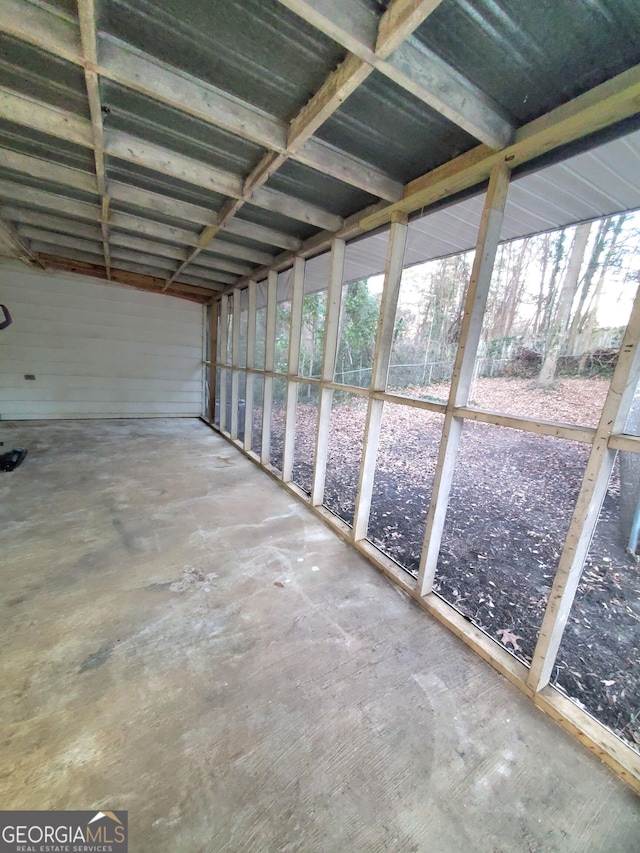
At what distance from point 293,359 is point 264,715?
306cm

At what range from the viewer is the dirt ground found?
5.43 feet

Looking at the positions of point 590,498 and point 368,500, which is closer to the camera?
point 590,498

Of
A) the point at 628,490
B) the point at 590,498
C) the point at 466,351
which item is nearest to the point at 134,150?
the point at 466,351

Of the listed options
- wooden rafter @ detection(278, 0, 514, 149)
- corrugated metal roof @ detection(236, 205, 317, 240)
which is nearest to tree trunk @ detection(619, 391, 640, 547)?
wooden rafter @ detection(278, 0, 514, 149)

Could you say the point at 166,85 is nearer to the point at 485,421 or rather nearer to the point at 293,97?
the point at 293,97

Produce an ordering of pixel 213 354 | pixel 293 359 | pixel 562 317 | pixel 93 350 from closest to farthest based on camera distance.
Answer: pixel 562 317 → pixel 293 359 → pixel 93 350 → pixel 213 354

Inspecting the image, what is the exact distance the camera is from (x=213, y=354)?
271 inches

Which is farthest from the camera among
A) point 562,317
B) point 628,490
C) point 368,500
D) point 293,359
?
point 293,359

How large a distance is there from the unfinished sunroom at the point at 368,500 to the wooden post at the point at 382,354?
0.03 m

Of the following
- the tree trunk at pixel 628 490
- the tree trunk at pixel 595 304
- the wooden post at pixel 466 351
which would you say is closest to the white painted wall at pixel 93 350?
the wooden post at pixel 466 351

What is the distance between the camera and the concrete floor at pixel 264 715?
1071mm

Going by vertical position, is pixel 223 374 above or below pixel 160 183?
below

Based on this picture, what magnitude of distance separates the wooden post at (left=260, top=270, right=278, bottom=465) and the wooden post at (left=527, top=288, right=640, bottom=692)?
3431 millimetres

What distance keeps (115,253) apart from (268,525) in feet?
14.9
